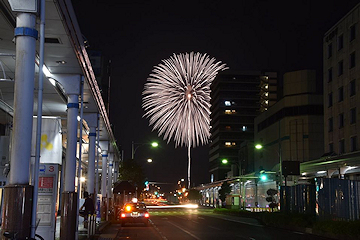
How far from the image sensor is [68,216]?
1619 centimetres

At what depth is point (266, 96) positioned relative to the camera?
148 metres

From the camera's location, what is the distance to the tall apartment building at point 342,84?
54594 mm

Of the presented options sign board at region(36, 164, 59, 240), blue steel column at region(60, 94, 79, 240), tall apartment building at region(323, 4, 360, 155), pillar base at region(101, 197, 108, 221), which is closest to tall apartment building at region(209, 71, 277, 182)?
tall apartment building at region(323, 4, 360, 155)

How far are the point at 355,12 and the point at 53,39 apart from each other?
47.9 m

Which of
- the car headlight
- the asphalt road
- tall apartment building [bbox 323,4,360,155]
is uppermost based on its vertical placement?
tall apartment building [bbox 323,4,360,155]

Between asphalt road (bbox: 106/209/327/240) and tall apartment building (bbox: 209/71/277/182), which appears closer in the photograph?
asphalt road (bbox: 106/209/327/240)

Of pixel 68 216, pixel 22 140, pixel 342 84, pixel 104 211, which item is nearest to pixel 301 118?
pixel 342 84

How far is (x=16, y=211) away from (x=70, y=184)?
8161 millimetres

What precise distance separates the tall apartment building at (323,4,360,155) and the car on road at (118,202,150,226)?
1190 inches

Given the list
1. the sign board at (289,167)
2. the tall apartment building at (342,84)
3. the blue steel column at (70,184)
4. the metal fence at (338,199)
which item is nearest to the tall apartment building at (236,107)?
the tall apartment building at (342,84)

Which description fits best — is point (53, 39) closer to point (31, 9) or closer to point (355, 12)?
point (31, 9)

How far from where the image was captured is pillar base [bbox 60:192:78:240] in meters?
16.1

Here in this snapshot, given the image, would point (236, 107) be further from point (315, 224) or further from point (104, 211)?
point (315, 224)

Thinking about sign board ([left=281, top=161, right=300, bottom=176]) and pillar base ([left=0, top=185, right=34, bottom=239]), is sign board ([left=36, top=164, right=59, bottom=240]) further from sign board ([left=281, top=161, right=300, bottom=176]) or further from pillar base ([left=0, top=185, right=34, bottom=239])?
sign board ([left=281, top=161, right=300, bottom=176])
